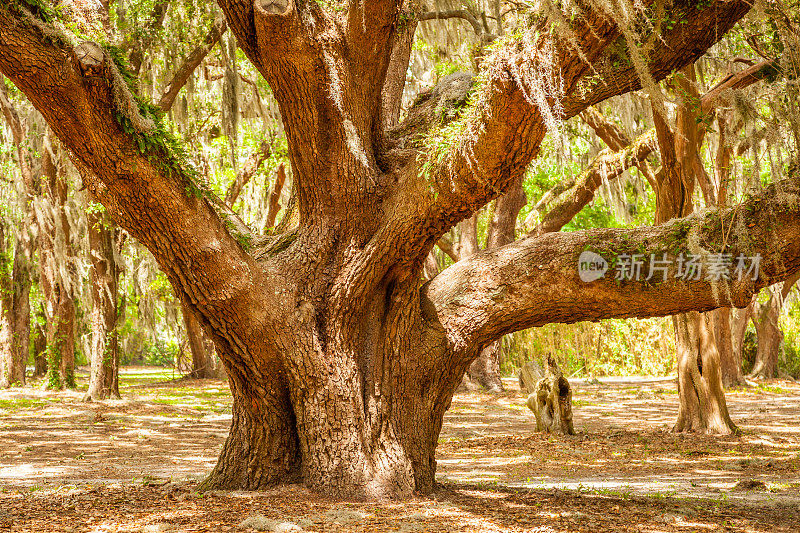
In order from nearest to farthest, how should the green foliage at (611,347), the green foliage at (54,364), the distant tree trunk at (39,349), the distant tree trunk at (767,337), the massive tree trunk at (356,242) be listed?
the massive tree trunk at (356,242)
the green foliage at (54,364)
the distant tree trunk at (767,337)
the green foliage at (611,347)
the distant tree trunk at (39,349)

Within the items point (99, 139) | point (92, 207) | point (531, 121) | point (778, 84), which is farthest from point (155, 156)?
point (92, 207)

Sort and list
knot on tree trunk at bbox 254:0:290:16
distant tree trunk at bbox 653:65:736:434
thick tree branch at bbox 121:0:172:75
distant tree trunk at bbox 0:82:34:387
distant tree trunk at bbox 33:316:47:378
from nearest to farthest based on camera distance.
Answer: knot on tree trunk at bbox 254:0:290:16 → distant tree trunk at bbox 653:65:736:434 → thick tree branch at bbox 121:0:172:75 → distant tree trunk at bbox 0:82:34:387 → distant tree trunk at bbox 33:316:47:378

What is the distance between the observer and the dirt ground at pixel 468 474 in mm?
4059

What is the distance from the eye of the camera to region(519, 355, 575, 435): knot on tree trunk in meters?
8.70

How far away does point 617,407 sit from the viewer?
12305 mm

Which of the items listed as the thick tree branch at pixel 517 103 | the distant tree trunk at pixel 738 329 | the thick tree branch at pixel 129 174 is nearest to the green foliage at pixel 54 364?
the thick tree branch at pixel 129 174

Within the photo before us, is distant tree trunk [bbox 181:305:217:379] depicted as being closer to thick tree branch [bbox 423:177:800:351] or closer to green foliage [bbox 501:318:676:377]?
green foliage [bbox 501:318:676:377]

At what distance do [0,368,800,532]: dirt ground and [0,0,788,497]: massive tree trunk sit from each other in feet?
1.59

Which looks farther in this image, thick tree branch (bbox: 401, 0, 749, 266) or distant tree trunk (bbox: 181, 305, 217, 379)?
distant tree trunk (bbox: 181, 305, 217, 379)

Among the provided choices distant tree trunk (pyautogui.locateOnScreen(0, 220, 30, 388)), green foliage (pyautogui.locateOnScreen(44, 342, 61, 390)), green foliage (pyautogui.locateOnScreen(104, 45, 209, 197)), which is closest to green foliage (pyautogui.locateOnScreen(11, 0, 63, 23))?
green foliage (pyautogui.locateOnScreen(104, 45, 209, 197))

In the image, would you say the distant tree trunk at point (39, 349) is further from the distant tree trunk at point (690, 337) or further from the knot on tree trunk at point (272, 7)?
the knot on tree trunk at point (272, 7)

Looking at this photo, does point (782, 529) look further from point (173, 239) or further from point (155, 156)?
point (155, 156)

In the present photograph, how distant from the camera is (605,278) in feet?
14.3

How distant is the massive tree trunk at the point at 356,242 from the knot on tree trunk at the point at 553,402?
4162mm
